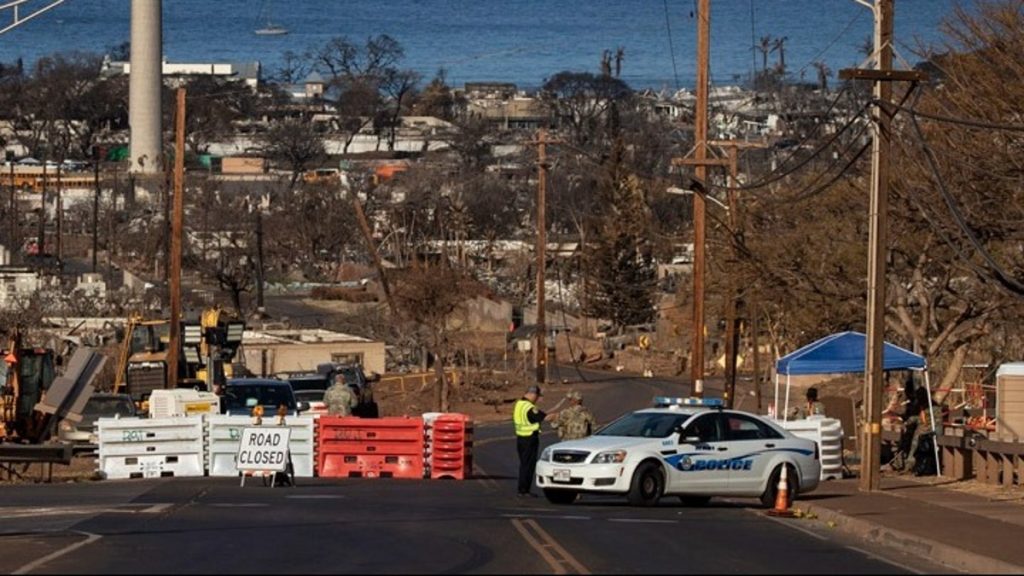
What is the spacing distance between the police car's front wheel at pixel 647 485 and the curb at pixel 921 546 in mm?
2475

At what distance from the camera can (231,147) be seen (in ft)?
600

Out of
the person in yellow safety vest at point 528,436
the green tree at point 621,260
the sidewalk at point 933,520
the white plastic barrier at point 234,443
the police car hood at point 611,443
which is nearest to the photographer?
the sidewalk at point 933,520

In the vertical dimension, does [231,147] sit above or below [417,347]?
above

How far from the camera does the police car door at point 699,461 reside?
28609 mm

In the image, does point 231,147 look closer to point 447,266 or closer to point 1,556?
point 447,266

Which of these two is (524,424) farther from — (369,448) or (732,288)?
(732,288)

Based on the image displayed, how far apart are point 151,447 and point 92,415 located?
966 centimetres

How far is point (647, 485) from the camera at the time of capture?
28.4 meters

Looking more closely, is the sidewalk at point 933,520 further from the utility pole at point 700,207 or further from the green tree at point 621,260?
the green tree at point 621,260

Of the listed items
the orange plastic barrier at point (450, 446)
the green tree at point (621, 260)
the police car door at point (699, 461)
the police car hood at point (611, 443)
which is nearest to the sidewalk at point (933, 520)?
the police car door at point (699, 461)

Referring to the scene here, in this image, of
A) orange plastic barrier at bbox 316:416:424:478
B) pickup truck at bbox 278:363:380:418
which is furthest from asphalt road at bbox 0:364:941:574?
pickup truck at bbox 278:363:380:418

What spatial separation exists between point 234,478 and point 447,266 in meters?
50.7

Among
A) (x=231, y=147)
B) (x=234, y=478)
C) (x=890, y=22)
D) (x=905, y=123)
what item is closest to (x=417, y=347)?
(x=905, y=123)

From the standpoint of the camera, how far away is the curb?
20.7 meters
